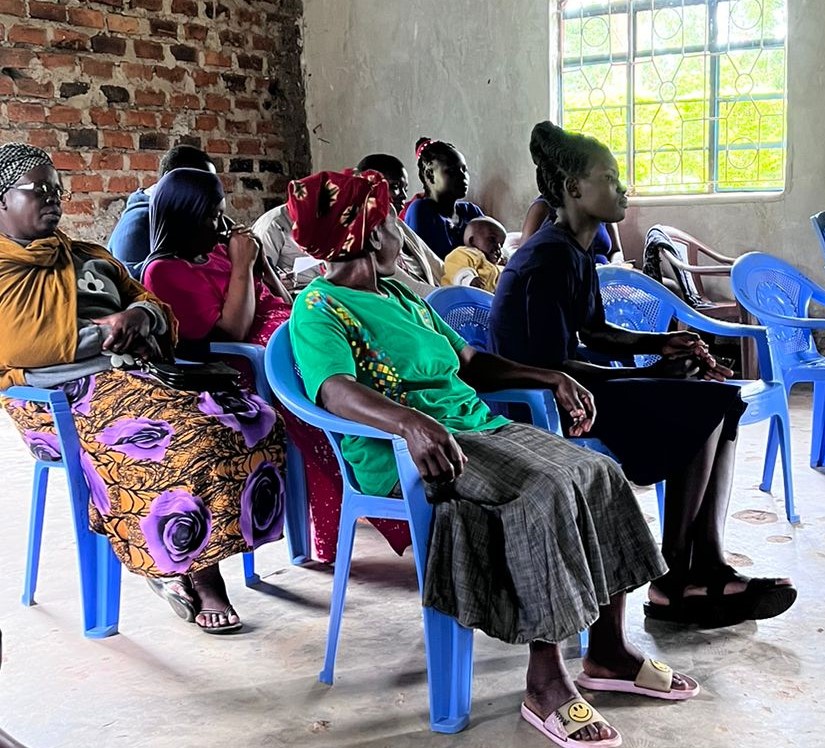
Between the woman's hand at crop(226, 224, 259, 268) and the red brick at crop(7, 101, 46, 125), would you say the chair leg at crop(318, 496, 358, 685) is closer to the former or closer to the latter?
the woman's hand at crop(226, 224, 259, 268)

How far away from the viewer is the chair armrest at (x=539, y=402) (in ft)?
7.92

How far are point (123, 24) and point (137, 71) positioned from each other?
10.5 inches

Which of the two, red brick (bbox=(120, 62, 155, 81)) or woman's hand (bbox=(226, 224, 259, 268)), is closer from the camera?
woman's hand (bbox=(226, 224, 259, 268))

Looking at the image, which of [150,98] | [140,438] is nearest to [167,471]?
[140,438]

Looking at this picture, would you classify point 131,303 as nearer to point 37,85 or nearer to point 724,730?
point 724,730

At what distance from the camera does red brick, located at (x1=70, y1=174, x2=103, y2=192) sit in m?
5.73

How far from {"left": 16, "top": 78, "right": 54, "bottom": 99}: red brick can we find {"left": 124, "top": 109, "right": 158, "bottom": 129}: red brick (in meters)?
0.52

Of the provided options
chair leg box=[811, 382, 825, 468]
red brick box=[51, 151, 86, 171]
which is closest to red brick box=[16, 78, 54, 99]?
red brick box=[51, 151, 86, 171]

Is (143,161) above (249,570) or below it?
above

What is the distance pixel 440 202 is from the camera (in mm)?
4820

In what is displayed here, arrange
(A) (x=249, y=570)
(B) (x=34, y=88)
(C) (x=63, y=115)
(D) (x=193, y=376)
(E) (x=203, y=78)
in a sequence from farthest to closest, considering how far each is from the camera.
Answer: (E) (x=203, y=78) → (C) (x=63, y=115) → (B) (x=34, y=88) → (A) (x=249, y=570) → (D) (x=193, y=376)

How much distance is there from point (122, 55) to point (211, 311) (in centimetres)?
359

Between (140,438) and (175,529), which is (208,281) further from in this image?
(175,529)

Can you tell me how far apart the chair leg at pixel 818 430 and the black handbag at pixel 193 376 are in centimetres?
226
